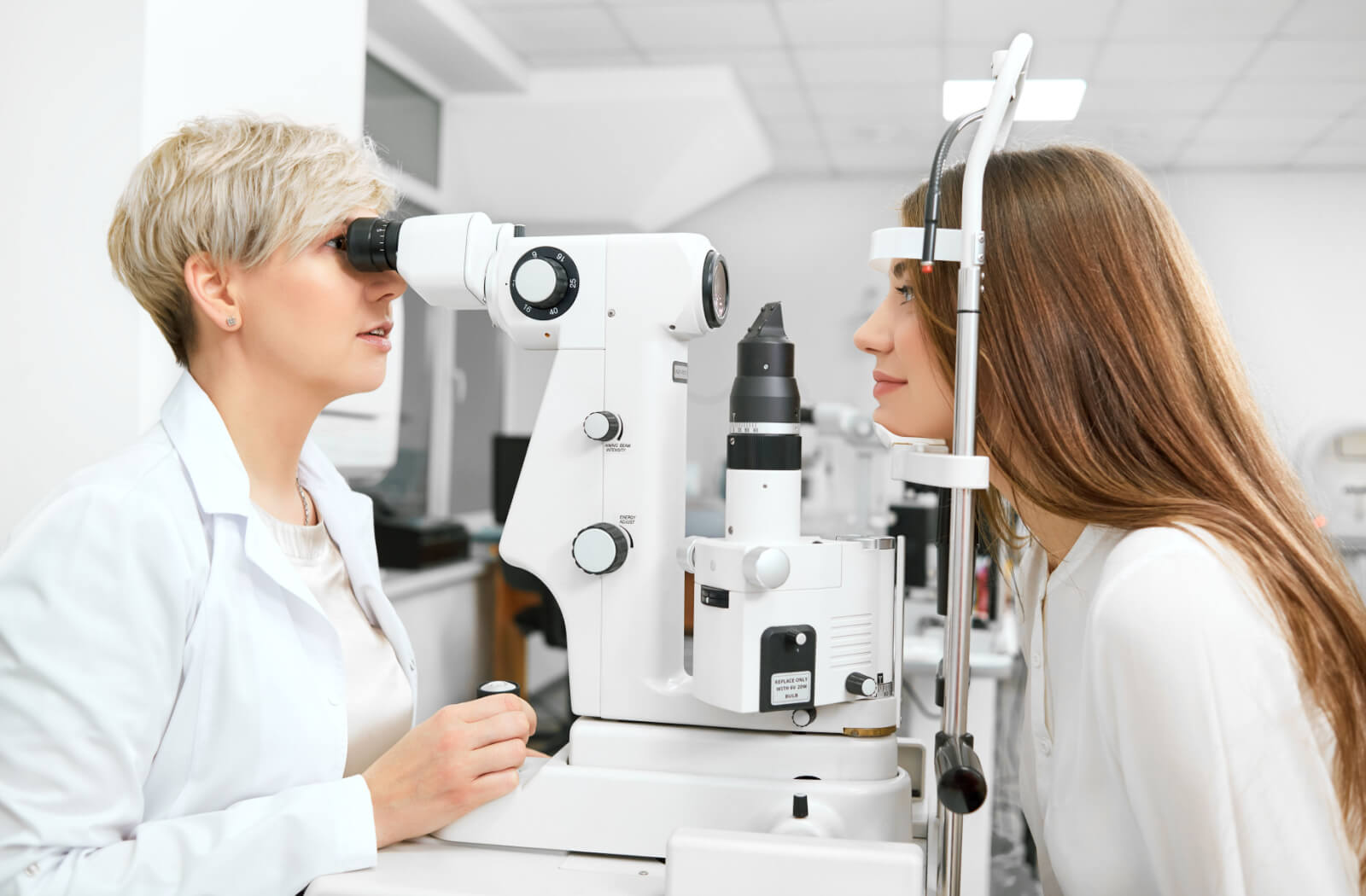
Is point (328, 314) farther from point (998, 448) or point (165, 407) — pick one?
point (998, 448)

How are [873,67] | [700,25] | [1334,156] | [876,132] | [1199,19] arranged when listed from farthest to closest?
[1334,156] → [876,132] → [873,67] → [700,25] → [1199,19]

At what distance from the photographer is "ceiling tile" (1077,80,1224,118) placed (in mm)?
3607

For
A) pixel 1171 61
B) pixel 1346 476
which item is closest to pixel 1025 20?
pixel 1171 61

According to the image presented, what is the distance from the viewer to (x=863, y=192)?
490cm

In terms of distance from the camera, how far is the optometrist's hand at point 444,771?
79cm

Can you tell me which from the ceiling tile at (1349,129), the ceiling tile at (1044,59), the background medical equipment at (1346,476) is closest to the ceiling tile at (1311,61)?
the ceiling tile at (1349,129)

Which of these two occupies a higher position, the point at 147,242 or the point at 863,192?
the point at 863,192

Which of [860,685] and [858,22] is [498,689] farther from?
[858,22]

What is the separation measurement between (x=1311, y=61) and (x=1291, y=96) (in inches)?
13.5

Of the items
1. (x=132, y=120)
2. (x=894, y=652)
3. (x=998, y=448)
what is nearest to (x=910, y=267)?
(x=998, y=448)

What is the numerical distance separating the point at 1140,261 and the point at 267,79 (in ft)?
4.48

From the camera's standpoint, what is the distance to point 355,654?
103 cm

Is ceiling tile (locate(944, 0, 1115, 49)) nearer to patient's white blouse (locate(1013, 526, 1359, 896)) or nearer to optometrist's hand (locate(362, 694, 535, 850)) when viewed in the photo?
patient's white blouse (locate(1013, 526, 1359, 896))

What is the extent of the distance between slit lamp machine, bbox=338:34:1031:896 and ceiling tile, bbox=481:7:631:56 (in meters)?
2.66
